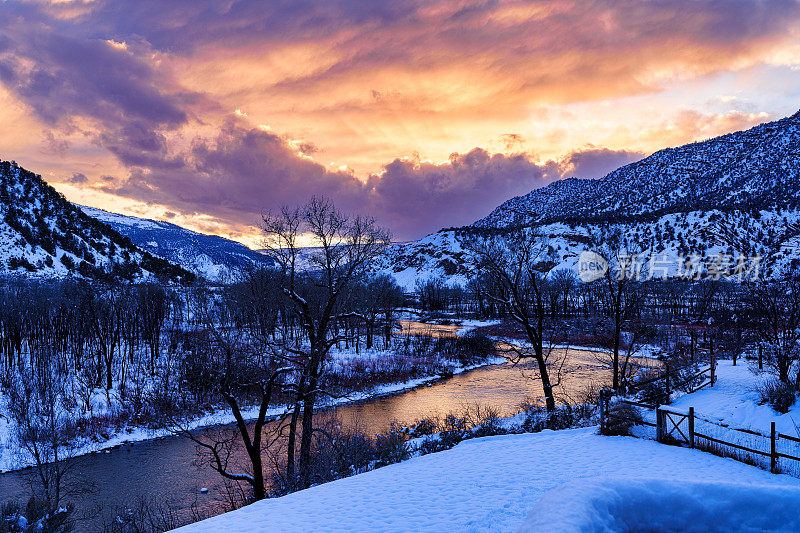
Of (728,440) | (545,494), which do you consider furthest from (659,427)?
(545,494)

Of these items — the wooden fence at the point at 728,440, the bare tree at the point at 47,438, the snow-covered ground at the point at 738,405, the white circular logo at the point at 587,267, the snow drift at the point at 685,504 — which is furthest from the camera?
the white circular logo at the point at 587,267

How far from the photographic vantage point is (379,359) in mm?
48625

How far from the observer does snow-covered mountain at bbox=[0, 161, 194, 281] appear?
84500 mm

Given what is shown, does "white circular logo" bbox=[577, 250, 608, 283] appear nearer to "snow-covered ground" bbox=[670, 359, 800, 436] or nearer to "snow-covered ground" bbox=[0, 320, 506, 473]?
"snow-covered ground" bbox=[0, 320, 506, 473]

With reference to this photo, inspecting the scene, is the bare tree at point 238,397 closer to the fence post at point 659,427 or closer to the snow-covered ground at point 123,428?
the snow-covered ground at point 123,428

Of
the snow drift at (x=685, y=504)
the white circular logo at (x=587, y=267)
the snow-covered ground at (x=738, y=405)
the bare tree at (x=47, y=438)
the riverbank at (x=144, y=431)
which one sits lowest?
the riverbank at (x=144, y=431)

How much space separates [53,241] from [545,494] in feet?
398

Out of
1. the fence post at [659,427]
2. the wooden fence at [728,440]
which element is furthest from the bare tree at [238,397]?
the fence post at [659,427]

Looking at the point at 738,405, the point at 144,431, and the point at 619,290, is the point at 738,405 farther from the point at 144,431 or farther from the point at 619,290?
the point at 144,431

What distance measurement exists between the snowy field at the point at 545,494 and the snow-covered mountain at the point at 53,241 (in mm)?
87621

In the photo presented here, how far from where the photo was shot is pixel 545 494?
3982 mm

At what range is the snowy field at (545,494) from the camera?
4293 mm

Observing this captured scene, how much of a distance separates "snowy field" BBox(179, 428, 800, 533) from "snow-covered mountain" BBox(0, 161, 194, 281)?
87.6 metres

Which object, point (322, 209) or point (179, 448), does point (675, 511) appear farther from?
point (179, 448)
